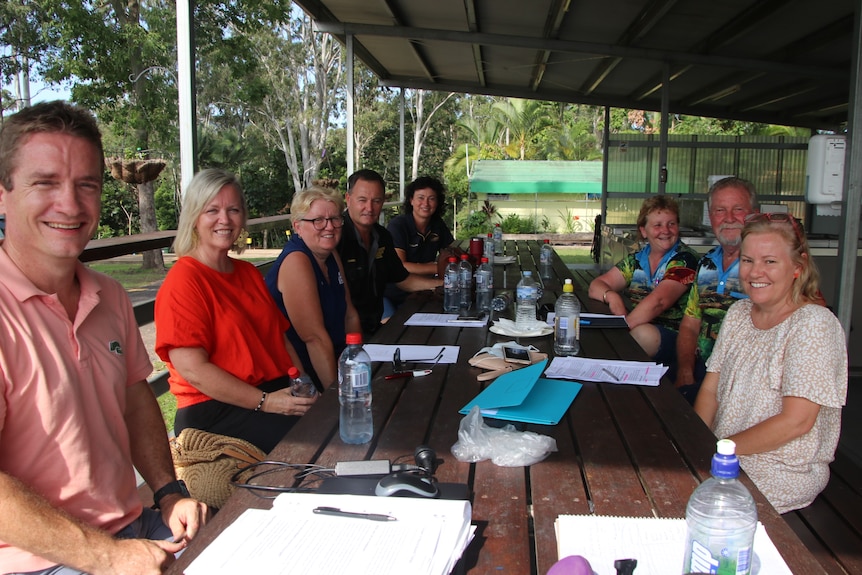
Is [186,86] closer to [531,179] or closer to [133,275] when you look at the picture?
[133,275]

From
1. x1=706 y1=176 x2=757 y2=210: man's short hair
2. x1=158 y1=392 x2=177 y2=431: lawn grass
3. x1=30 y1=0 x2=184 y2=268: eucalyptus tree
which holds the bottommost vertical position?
x1=158 y1=392 x2=177 y2=431: lawn grass

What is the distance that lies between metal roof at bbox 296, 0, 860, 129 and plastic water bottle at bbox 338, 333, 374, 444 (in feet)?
14.8

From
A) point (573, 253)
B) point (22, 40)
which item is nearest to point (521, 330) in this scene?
point (573, 253)

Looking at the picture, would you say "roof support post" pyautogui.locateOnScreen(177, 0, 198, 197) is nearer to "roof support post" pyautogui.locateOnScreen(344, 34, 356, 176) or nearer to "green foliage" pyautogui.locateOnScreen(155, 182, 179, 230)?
"roof support post" pyautogui.locateOnScreen(344, 34, 356, 176)

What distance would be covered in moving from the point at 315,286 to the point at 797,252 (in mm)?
1835

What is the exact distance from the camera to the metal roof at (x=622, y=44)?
5637mm

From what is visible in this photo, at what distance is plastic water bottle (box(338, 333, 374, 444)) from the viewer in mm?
1730

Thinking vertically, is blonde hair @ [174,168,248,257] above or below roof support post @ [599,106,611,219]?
below

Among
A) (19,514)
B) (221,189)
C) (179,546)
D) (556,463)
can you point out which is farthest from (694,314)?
(19,514)

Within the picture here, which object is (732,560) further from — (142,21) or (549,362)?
(142,21)

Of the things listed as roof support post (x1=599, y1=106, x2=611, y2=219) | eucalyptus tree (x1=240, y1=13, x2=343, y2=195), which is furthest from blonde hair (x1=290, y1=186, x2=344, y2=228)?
eucalyptus tree (x1=240, y1=13, x2=343, y2=195)

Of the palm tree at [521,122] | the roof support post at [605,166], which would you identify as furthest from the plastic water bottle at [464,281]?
the palm tree at [521,122]

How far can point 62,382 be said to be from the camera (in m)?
1.49

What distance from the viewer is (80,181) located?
5.13ft
